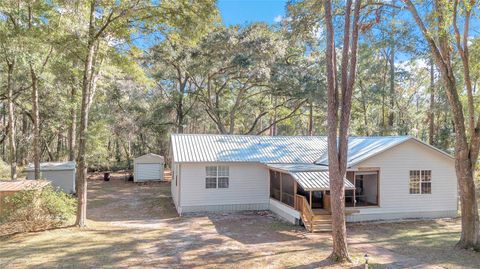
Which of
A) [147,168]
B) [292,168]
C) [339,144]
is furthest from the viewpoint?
[147,168]

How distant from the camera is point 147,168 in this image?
88.4ft

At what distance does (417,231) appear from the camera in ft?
41.5

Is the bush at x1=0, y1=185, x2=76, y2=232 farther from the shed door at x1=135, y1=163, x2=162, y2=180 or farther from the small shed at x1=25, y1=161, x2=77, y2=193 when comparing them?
the shed door at x1=135, y1=163, x2=162, y2=180

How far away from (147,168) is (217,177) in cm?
1287

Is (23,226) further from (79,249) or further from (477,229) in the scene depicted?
(477,229)

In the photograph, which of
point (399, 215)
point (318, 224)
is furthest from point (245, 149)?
point (399, 215)

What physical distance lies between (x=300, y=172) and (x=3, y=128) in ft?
94.1

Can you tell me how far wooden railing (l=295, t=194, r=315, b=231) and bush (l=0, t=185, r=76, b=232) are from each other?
27.7 ft

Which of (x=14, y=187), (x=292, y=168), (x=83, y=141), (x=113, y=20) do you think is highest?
(x=113, y=20)

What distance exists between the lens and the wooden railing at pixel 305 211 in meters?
12.4

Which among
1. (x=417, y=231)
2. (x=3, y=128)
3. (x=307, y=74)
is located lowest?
(x=417, y=231)

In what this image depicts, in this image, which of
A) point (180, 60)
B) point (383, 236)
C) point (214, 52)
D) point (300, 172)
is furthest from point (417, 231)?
point (180, 60)

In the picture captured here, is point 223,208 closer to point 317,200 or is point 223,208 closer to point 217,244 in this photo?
point 317,200

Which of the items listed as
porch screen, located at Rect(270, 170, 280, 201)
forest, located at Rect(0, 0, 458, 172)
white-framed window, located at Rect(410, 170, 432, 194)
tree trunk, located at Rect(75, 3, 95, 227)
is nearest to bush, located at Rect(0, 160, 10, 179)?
forest, located at Rect(0, 0, 458, 172)
